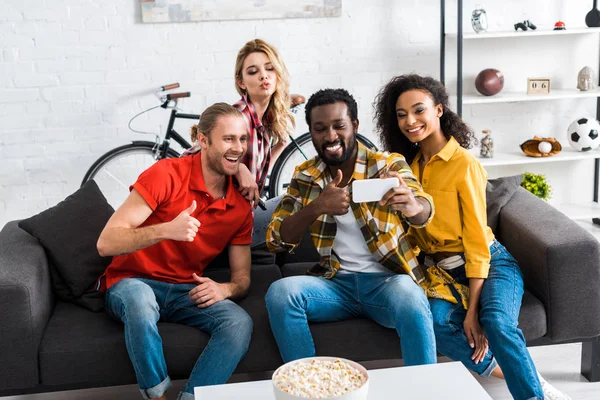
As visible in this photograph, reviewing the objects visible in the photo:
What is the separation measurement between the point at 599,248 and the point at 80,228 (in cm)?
175

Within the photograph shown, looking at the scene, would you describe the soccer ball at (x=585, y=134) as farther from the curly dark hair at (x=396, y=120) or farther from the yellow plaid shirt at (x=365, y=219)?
the yellow plaid shirt at (x=365, y=219)

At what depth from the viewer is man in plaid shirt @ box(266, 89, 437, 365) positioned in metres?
2.32

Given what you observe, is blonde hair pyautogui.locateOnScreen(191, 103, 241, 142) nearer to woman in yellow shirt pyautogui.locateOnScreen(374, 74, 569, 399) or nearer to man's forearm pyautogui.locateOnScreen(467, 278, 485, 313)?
woman in yellow shirt pyautogui.locateOnScreen(374, 74, 569, 399)

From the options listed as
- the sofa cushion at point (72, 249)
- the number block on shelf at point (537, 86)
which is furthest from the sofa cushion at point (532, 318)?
the number block on shelf at point (537, 86)

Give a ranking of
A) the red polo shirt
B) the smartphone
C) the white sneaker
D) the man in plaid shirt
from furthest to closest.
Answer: the red polo shirt < the white sneaker < the man in plaid shirt < the smartphone

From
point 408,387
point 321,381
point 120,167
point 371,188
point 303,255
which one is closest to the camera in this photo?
point 321,381

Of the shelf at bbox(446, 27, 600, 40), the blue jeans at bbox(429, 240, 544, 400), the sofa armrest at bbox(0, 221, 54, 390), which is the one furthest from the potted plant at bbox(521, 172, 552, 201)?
the sofa armrest at bbox(0, 221, 54, 390)

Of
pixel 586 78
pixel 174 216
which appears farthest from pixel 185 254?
pixel 586 78

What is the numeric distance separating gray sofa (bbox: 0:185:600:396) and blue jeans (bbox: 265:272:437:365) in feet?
0.20

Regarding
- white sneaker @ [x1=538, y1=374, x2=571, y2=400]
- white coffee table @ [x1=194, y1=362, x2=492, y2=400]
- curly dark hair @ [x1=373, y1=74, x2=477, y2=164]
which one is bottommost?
white sneaker @ [x1=538, y1=374, x2=571, y2=400]

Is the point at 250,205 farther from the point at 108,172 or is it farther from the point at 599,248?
the point at 108,172

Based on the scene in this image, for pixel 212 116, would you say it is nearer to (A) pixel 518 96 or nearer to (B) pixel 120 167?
(B) pixel 120 167

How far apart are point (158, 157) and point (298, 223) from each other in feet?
7.00

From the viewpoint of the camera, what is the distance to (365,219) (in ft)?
8.13
